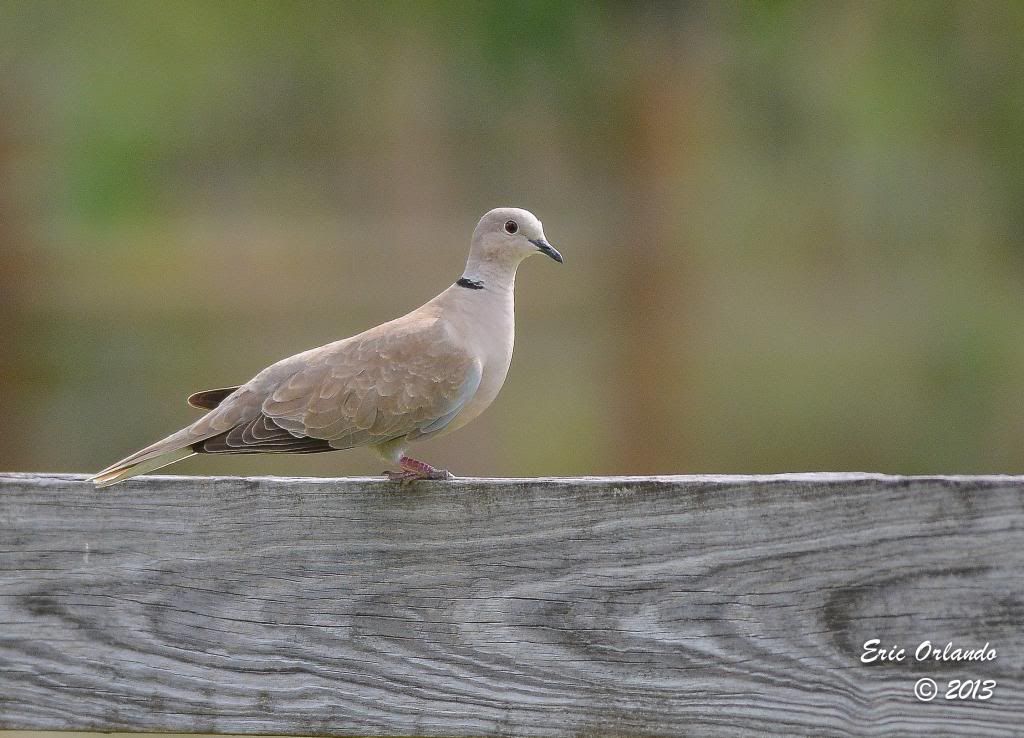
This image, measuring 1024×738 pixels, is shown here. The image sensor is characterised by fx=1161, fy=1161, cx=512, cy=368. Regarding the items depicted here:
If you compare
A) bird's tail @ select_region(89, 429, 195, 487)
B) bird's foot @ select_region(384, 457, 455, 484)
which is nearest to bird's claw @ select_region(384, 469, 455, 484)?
bird's foot @ select_region(384, 457, 455, 484)

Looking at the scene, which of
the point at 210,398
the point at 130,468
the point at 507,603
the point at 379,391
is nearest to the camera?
the point at 507,603

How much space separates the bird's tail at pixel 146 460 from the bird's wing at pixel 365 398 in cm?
7

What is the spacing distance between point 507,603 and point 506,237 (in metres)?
1.04

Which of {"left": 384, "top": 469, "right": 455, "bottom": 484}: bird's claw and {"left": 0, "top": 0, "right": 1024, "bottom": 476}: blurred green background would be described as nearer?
{"left": 384, "top": 469, "right": 455, "bottom": 484}: bird's claw

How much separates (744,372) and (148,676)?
796cm

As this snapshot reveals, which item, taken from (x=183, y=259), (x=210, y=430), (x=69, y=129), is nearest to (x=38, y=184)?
(x=69, y=129)

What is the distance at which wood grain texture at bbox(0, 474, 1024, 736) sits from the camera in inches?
79.5

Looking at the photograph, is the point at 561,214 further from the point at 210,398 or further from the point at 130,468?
the point at 130,468

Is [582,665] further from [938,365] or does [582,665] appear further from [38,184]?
[38,184]

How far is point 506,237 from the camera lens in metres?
2.88

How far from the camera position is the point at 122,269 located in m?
9.75

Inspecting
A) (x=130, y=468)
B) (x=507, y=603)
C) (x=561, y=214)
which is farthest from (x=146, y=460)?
(x=561, y=214)

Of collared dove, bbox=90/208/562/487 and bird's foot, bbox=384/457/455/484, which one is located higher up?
collared dove, bbox=90/208/562/487

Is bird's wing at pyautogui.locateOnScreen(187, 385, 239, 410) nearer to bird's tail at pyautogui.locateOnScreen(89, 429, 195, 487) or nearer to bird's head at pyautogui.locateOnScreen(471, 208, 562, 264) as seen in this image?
bird's tail at pyautogui.locateOnScreen(89, 429, 195, 487)
